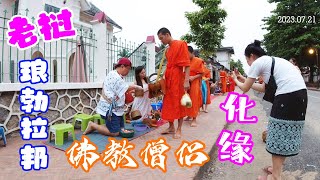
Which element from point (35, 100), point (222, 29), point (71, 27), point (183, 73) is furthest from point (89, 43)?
point (222, 29)

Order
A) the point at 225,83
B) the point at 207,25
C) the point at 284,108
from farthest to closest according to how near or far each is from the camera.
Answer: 1. the point at 207,25
2. the point at 225,83
3. the point at 284,108

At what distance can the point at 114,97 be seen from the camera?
4.57m

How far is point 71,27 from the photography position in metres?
5.05

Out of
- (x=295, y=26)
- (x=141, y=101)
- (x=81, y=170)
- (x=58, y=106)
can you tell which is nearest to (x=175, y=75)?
(x=141, y=101)

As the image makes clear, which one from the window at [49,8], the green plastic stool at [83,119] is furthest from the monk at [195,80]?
the window at [49,8]

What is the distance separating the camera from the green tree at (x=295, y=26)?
28.3 m

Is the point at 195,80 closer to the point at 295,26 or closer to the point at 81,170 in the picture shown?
the point at 81,170

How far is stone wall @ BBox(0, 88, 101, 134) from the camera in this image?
455cm

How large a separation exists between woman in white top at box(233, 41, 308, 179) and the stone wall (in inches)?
153

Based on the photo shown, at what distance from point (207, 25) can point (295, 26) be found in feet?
51.7

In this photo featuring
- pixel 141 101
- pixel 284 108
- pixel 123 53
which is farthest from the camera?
pixel 123 53

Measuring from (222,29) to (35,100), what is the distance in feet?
53.0

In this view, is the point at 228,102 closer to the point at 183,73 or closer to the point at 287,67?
the point at 183,73

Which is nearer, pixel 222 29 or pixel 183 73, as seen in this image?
pixel 183 73
